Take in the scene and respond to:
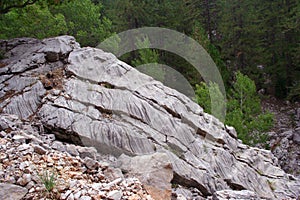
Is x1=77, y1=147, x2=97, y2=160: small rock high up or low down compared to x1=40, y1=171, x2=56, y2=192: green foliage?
up

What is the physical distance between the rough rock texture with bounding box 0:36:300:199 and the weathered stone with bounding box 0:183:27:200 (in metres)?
3.23

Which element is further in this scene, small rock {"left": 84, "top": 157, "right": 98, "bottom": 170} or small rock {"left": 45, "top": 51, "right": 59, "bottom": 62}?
small rock {"left": 45, "top": 51, "right": 59, "bottom": 62}

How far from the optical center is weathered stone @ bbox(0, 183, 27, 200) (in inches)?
231

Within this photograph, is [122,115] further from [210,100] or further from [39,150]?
[210,100]

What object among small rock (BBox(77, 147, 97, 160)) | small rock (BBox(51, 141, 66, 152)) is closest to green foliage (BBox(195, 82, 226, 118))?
small rock (BBox(77, 147, 97, 160))

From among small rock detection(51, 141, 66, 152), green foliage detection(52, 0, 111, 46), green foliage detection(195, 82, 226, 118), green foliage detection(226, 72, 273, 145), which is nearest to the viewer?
small rock detection(51, 141, 66, 152)

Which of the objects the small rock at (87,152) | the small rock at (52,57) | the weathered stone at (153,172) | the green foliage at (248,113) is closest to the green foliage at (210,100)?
the green foliage at (248,113)

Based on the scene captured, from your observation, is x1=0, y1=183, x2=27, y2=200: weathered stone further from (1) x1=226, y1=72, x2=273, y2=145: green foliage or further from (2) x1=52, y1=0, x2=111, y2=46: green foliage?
(2) x1=52, y1=0, x2=111, y2=46: green foliage

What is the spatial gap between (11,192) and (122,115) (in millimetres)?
5012

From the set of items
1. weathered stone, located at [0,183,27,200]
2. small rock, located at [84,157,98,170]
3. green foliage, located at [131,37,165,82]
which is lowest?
weathered stone, located at [0,183,27,200]

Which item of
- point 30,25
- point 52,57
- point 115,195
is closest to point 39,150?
point 115,195

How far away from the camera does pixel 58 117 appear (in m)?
9.57

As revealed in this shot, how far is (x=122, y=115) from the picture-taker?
1041 centimetres

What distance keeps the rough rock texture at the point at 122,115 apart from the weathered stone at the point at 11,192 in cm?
323
